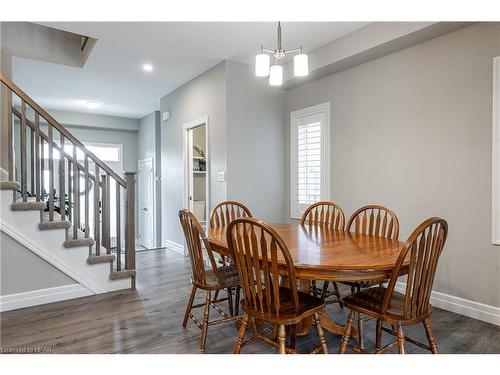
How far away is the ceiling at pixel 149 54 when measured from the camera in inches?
128

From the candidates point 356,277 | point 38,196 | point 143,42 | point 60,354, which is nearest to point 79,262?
point 38,196

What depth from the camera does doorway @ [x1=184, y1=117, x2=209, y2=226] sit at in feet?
15.3

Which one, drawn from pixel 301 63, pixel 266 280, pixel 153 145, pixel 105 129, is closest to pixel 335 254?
pixel 266 280

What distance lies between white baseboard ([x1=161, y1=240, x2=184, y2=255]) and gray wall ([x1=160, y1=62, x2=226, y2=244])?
0.06 m

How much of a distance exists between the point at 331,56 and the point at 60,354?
3711 mm

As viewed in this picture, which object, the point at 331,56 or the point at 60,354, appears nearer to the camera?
the point at 60,354

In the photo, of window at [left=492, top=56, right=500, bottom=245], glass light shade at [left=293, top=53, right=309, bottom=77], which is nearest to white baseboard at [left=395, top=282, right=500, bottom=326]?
window at [left=492, top=56, right=500, bottom=245]

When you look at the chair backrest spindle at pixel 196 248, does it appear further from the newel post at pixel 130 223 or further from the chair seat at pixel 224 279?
the newel post at pixel 130 223

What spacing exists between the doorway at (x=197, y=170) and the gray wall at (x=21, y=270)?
2.02 metres

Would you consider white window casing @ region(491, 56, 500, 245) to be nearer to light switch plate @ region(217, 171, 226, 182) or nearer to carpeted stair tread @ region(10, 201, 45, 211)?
light switch plate @ region(217, 171, 226, 182)

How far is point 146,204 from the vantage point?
22.6 ft

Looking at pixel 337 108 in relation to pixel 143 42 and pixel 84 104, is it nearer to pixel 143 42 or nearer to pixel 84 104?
pixel 143 42

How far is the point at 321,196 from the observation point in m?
4.14
